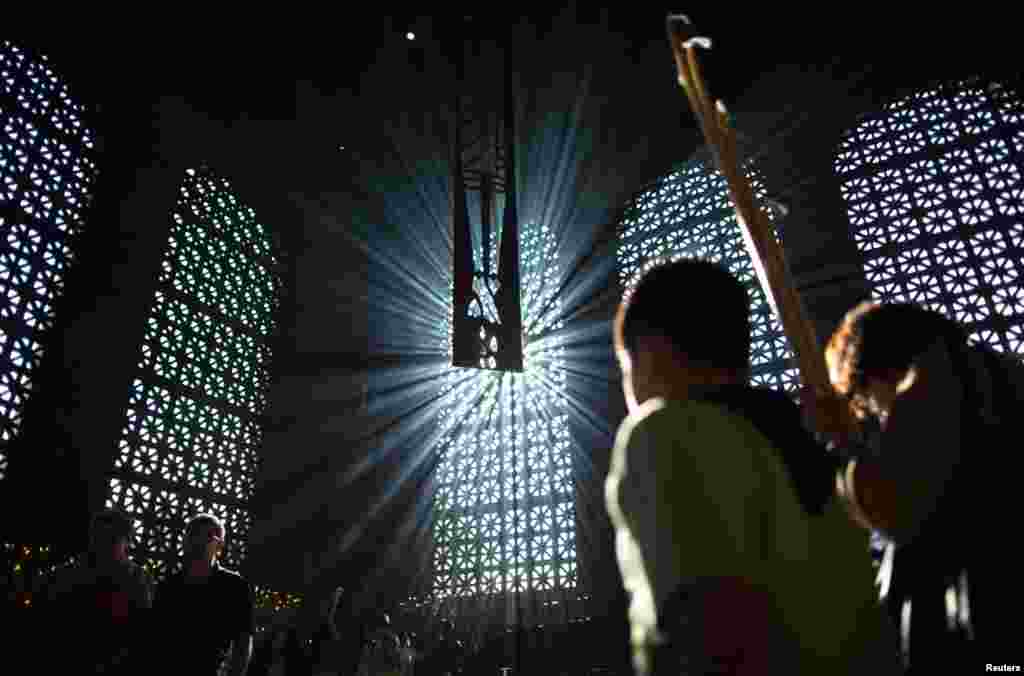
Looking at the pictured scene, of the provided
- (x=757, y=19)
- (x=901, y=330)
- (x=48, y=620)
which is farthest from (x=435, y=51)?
(x=901, y=330)

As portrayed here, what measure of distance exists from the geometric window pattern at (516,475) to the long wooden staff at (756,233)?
9.04 meters

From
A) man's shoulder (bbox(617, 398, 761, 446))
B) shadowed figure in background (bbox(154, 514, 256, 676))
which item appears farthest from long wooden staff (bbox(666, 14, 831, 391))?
shadowed figure in background (bbox(154, 514, 256, 676))

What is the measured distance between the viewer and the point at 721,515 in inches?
29.7

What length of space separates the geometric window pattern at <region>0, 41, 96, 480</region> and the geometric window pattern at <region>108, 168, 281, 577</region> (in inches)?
52.0

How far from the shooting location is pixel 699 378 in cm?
91

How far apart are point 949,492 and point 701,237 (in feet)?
30.6

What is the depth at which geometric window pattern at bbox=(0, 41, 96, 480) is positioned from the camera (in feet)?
22.4

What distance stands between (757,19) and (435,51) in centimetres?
437

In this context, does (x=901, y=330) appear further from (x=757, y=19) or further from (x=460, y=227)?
(x=757, y=19)

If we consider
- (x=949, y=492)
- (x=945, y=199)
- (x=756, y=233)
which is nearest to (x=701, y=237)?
(x=945, y=199)

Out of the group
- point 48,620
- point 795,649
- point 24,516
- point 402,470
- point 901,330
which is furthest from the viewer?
point 402,470

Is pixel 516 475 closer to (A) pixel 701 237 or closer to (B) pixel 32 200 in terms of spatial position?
(A) pixel 701 237

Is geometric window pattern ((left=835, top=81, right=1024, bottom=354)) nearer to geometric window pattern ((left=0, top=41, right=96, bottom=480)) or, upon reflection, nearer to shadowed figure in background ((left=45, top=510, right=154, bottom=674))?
shadowed figure in background ((left=45, top=510, right=154, bottom=674))

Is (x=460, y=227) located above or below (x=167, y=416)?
above
